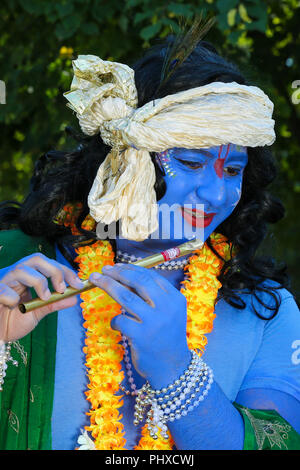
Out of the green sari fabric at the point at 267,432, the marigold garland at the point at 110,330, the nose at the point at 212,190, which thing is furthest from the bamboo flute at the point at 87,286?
the green sari fabric at the point at 267,432

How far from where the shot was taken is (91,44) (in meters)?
4.05

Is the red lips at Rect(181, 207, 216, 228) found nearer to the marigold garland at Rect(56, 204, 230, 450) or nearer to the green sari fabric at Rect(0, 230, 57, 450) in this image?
the marigold garland at Rect(56, 204, 230, 450)

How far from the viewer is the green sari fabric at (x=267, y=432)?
176 centimetres

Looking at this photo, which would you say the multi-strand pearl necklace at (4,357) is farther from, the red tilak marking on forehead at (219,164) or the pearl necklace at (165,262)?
the red tilak marking on forehead at (219,164)

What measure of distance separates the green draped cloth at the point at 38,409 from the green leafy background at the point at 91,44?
1.95m

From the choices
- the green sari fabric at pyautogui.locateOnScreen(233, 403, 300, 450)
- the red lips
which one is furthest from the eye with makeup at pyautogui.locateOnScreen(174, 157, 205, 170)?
the green sari fabric at pyautogui.locateOnScreen(233, 403, 300, 450)

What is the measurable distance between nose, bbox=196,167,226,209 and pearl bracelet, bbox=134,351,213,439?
447 millimetres

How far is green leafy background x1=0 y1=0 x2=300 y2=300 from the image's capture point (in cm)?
368

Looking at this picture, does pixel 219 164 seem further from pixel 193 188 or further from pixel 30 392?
pixel 30 392

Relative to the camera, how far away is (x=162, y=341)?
5.46 ft

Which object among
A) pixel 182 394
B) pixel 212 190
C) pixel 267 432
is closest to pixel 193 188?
pixel 212 190

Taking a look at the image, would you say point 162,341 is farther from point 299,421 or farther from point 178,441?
point 299,421

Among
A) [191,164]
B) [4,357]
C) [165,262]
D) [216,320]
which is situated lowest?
[4,357]

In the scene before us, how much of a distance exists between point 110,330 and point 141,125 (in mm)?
590
